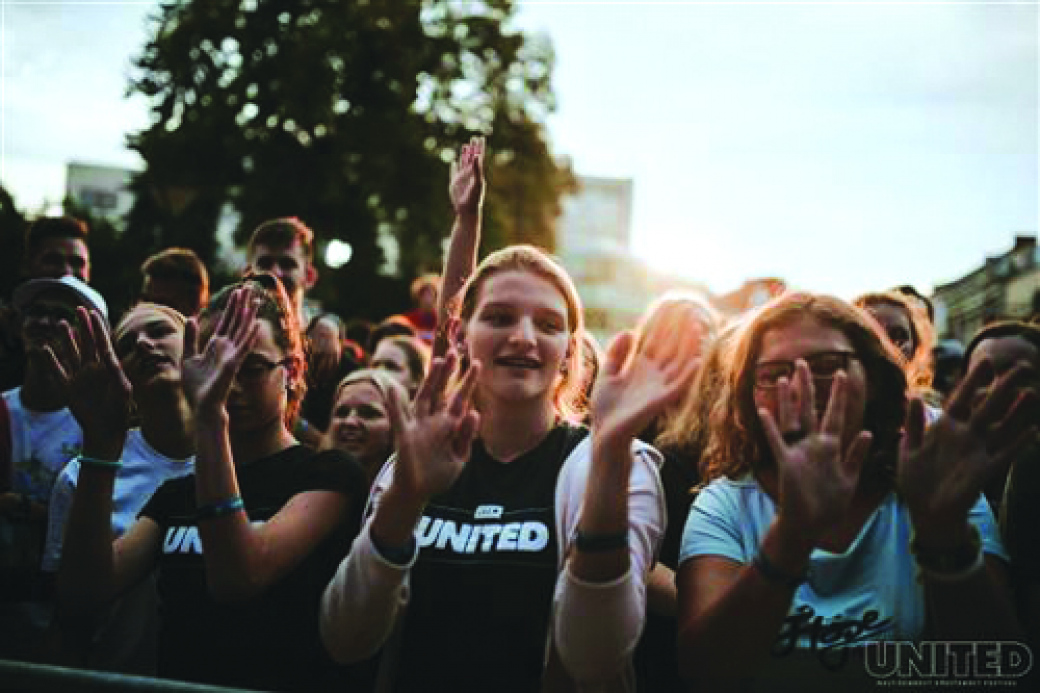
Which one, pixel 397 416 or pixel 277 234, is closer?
pixel 397 416

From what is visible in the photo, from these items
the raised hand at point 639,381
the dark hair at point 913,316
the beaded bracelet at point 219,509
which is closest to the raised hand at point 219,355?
the beaded bracelet at point 219,509

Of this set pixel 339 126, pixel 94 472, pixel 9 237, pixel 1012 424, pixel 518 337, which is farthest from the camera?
pixel 339 126

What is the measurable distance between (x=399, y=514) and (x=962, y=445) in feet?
3.75

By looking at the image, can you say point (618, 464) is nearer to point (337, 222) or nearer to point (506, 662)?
point (506, 662)

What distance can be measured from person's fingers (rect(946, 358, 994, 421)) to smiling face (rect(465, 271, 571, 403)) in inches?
39.2

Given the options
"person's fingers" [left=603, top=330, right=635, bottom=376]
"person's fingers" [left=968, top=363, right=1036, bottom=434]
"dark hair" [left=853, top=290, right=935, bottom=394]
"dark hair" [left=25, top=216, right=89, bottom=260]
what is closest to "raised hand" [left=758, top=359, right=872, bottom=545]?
"person's fingers" [left=968, top=363, right=1036, bottom=434]

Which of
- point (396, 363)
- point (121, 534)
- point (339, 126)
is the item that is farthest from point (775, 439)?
point (339, 126)

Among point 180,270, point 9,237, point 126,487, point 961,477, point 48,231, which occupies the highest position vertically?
point 9,237

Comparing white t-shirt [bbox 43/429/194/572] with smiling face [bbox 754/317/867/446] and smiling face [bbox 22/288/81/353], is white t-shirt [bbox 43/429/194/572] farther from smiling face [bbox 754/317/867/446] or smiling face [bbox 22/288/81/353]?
smiling face [bbox 754/317/867/446]

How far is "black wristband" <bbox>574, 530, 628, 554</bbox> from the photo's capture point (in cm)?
180

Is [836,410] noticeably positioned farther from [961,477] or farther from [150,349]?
[150,349]

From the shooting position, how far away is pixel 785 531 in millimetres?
1807

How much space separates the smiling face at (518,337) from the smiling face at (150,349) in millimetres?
1197

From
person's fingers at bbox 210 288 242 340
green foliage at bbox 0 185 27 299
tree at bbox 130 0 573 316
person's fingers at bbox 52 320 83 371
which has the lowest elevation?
person's fingers at bbox 52 320 83 371
